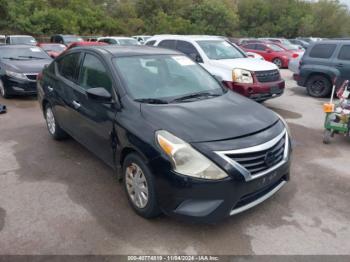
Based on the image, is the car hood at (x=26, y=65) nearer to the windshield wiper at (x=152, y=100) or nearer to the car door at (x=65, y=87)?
the car door at (x=65, y=87)

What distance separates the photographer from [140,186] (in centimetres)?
327

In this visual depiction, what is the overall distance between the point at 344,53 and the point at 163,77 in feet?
23.8

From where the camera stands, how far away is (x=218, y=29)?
44.4 m

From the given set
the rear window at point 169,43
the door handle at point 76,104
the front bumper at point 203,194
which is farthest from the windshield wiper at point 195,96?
the rear window at point 169,43

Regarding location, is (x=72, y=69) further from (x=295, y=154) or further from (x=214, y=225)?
(x=295, y=154)

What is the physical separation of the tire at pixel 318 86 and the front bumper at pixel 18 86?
26.1 feet

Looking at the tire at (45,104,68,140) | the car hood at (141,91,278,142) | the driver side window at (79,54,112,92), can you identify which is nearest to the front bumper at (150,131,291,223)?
the car hood at (141,91,278,142)

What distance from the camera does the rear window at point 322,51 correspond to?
944 centimetres

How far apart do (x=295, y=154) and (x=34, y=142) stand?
436cm

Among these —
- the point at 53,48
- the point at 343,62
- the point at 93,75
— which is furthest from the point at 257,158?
the point at 53,48

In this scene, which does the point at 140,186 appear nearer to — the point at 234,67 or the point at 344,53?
the point at 234,67

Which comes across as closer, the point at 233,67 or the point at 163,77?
the point at 163,77

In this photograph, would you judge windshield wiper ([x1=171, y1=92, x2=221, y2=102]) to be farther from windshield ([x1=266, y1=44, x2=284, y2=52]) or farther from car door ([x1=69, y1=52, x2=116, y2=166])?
windshield ([x1=266, y1=44, x2=284, y2=52])

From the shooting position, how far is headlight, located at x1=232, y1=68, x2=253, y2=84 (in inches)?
287
